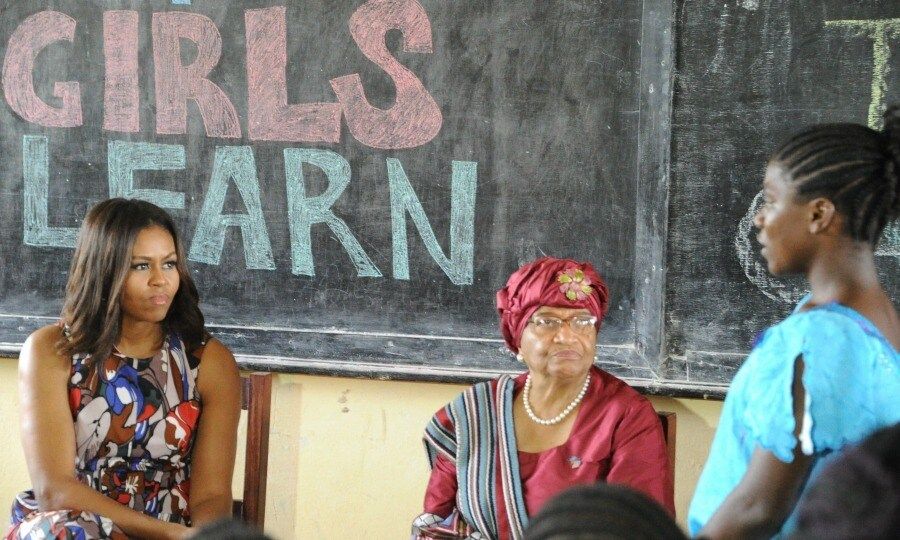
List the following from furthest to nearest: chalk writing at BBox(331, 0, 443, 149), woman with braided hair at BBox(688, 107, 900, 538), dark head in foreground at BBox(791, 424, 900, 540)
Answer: chalk writing at BBox(331, 0, 443, 149)
woman with braided hair at BBox(688, 107, 900, 538)
dark head in foreground at BBox(791, 424, 900, 540)

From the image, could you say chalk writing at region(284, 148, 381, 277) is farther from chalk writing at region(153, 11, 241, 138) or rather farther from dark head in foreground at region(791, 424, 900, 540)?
dark head in foreground at region(791, 424, 900, 540)

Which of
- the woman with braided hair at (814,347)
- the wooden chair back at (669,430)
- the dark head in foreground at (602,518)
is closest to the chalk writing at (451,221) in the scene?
the wooden chair back at (669,430)

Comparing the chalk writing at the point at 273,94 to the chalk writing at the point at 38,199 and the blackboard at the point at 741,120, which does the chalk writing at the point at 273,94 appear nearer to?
the chalk writing at the point at 38,199

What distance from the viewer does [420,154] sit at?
2.70 metres

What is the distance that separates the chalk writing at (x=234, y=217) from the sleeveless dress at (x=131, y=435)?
1.74 ft

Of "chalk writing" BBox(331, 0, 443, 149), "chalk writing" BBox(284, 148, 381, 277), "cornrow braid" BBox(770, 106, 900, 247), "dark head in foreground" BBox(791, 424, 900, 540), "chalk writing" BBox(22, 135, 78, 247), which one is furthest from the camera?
"chalk writing" BBox(22, 135, 78, 247)

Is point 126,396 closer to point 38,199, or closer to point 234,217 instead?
point 234,217

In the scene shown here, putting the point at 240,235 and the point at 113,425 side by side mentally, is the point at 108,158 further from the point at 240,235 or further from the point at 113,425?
the point at 113,425

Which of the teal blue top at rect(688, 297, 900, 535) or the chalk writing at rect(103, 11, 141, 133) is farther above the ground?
the chalk writing at rect(103, 11, 141, 133)

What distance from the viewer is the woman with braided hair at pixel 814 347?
131 centimetres

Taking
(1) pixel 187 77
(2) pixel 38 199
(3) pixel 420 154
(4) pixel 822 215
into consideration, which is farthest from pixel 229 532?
(2) pixel 38 199

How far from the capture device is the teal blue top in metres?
1.31

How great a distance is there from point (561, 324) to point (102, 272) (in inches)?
40.3

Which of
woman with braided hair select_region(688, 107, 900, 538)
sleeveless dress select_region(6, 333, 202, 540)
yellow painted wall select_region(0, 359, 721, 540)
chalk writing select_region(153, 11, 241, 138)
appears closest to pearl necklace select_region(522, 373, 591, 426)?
yellow painted wall select_region(0, 359, 721, 540)
